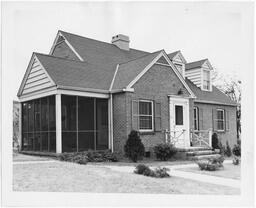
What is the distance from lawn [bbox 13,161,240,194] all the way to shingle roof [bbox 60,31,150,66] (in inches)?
335

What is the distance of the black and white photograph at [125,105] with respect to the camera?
398 inches

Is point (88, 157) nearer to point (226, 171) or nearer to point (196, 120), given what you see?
point (226, 171)

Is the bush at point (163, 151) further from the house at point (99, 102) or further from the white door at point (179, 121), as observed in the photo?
the white door at point (179, 121)

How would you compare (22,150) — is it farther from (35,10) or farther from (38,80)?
(35,10)

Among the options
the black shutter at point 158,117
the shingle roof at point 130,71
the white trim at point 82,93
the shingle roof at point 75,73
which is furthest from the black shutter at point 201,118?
the white trim at point 82,93

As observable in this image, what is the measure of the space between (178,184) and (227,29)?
16.0 ft

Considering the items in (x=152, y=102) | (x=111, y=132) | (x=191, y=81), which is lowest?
(x=111, y=132)

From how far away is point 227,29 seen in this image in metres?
11.2

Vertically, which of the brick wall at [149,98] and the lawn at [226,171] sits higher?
the brick wall at [149,98]

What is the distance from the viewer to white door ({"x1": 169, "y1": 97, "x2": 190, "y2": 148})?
18031 mm

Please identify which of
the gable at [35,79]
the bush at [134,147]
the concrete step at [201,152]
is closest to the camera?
the bush at [134,147]

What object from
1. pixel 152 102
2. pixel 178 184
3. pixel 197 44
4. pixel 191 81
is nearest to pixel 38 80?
pixel 152 102

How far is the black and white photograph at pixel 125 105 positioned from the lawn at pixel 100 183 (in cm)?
3

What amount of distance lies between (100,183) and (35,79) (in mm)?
7766
